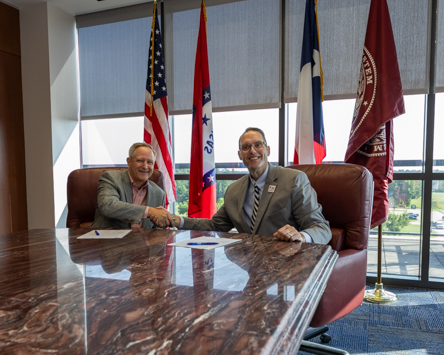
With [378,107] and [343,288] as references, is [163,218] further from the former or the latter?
[378,107]

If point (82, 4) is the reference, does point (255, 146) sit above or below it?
below

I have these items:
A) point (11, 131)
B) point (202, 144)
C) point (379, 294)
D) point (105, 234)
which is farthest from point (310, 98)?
point (11, 131)

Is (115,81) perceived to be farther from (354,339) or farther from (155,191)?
(354,339)

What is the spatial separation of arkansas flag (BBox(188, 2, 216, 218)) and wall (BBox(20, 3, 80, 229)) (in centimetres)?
174

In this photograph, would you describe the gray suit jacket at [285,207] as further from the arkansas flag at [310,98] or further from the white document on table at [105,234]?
the arkansas flag at [310,98]

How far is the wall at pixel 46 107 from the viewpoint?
13.1 feet

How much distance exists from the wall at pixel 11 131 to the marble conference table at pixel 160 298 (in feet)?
9.95

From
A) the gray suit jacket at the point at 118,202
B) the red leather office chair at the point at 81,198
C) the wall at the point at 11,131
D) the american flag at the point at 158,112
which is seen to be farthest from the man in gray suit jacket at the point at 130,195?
the wall at the point at 11,131

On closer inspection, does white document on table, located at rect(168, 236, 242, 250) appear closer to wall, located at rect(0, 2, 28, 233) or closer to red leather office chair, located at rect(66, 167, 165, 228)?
red leather office chair, located at rect(66, 167, 165, 228)

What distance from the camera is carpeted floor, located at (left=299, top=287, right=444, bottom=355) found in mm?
2109

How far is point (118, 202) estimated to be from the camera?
2.28 m

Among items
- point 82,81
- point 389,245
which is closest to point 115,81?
point 82,81

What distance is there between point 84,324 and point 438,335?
8.03 ft

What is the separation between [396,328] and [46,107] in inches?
160
